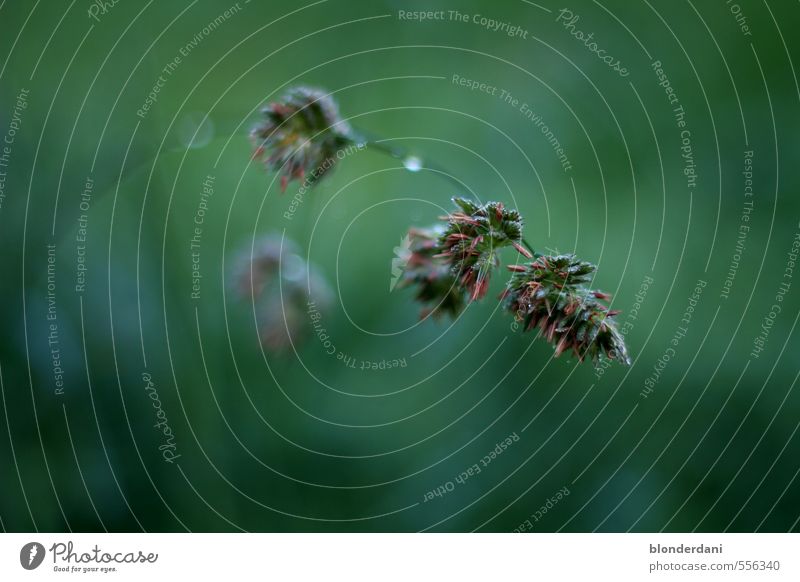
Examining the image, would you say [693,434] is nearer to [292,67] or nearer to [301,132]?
[301,132]

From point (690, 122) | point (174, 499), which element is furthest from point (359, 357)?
point (690, 122)

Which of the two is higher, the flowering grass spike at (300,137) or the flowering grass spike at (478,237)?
the flowering grass spike at (300,137)

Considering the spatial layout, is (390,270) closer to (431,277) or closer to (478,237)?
(431,277)

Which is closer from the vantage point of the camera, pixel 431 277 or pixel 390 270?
pixel 431 277

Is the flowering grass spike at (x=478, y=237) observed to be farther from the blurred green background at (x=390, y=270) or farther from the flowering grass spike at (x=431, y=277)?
the blurred green background at (x=390, y=270)

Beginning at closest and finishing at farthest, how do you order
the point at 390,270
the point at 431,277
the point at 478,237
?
1. the point at 478,237
2. the point at 431,277
3. the point at 390,270

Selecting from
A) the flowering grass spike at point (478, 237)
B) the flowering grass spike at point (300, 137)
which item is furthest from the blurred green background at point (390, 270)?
the flowering grass spike at point (478, 237)

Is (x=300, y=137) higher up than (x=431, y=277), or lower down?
higher up

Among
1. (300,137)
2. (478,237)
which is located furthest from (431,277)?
(300,137)
